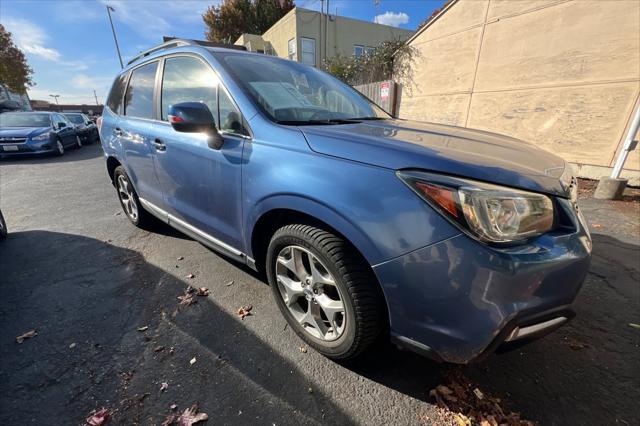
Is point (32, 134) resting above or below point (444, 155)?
below

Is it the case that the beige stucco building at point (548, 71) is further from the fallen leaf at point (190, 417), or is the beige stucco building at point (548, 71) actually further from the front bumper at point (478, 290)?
the fallen leaf at point (190, 417)

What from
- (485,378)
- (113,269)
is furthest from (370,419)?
(113,269)

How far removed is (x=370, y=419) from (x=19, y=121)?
13.6 metres

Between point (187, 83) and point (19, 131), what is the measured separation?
34.2 feet

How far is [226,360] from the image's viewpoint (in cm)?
187

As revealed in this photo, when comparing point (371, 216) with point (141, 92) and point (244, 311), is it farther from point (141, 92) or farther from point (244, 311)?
point (141, 92)

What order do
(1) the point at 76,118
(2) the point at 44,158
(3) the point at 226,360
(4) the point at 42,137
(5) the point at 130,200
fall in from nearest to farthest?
(3) the point at 226,360
(5) the point at 130,200
(4) the point at 42,137
(2) the point at 44,158
(1) the point at 76,118

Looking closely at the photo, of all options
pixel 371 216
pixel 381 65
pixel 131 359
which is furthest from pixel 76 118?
pixel 371 216

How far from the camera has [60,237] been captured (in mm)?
3699

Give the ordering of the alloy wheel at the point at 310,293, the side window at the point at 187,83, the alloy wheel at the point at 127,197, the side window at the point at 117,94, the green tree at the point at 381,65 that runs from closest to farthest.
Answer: the alloy wheel at the point at 310,293 < the side window at the point at 187,83 < the side window at the point at 117,94 < the alloy wheel at the point at 127,197 < the green tree at the point at 381,65

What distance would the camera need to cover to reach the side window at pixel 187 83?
2201mm

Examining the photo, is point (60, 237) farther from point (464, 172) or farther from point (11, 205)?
point (464, 172)

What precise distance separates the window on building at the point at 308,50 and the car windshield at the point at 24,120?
12.3m

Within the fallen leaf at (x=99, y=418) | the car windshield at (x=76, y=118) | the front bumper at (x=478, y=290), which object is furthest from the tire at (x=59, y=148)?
the front bumper at (x=478, y=290)
